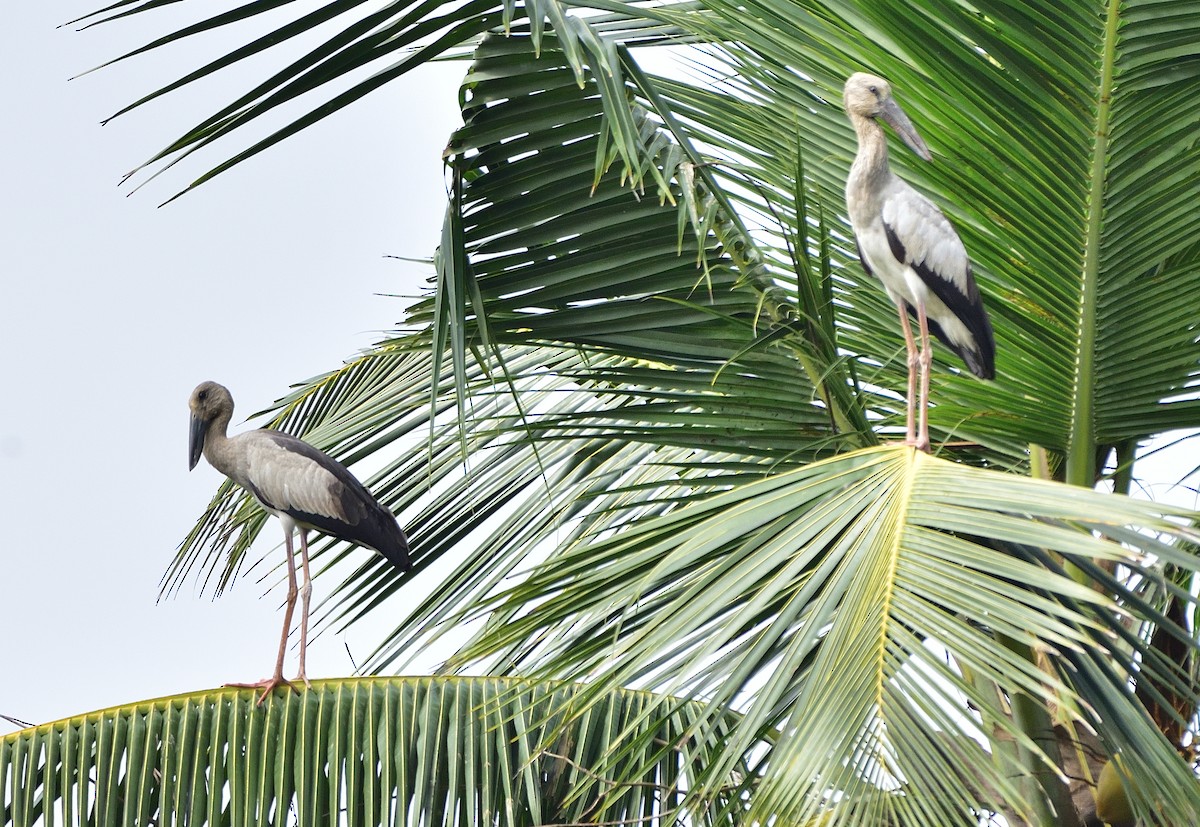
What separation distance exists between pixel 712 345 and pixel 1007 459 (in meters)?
1.09

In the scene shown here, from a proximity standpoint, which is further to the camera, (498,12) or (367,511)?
(367,511)

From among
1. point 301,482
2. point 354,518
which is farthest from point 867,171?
point 301,482

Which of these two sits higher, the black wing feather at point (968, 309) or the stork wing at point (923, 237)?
the stork wing at point (923, 237)

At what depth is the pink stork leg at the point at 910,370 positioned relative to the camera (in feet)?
10.9

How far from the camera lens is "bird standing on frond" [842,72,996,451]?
10.9 ft

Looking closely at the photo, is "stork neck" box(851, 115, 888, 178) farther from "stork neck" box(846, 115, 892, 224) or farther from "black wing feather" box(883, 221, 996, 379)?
"black wing feather" box(883, 221, 996, 379)

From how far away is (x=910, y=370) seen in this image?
11.5 ft

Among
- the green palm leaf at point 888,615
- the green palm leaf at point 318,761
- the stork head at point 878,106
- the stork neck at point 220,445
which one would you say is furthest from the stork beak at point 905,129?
the stork neck at point 220,445

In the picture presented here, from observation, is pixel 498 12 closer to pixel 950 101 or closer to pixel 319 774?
pixel 950 101

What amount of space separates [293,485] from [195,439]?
72cm

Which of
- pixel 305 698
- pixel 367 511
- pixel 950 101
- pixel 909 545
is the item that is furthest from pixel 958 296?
pixel 367 511

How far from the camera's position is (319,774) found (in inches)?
142

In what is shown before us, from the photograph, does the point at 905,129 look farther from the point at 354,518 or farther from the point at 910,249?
the point at 354,518

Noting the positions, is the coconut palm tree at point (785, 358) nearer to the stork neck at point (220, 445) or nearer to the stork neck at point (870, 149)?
the stork neck at point (870, 149)
